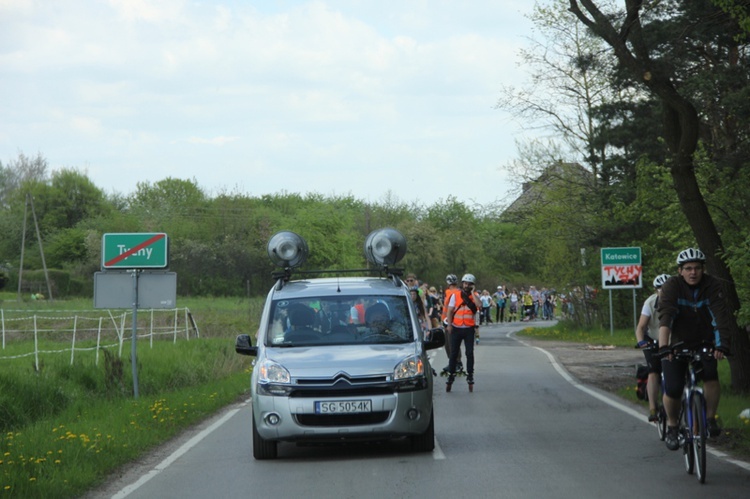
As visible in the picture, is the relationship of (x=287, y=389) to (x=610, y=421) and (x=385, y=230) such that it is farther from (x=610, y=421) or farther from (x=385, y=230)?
(x=610, y=421)

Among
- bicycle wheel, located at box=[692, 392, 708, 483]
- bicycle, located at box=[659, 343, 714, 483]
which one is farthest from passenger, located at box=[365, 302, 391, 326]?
bicycle wheel, located at box=[692, 392, 708, 483]

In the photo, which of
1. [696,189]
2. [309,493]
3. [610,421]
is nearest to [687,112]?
[696,189]

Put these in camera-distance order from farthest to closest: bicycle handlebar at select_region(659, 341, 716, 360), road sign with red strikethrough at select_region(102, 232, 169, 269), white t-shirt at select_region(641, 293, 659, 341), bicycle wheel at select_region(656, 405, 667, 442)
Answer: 1. road sign with red strikethrough at select_region(102, 232, 169, 269)
2. white t-shirt at select_region(641, 293, 659, 341)
3. bicycle wheel at select_region(656, 405, 667, 442)
4. bicycle handlebar at select_region(659, 341, 716, 360)

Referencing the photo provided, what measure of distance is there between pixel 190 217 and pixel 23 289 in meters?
19.0

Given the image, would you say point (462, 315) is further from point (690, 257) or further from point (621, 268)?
point (621, 268)

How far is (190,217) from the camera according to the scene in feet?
322

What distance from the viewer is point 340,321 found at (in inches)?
456

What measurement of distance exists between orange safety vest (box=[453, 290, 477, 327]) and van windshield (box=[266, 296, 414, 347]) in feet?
22.1

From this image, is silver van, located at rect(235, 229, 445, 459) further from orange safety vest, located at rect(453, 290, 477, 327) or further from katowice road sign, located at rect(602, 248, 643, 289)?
katowice road sign, located at rect(602, 248, 643, 289)

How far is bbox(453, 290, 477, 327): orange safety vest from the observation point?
18453 millimetres

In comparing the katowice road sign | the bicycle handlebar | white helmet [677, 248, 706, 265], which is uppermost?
the katowice road sign

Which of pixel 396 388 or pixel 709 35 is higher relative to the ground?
pixel 709 35

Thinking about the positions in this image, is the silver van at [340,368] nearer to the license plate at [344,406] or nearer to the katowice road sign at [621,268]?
the license plate at [344,406]

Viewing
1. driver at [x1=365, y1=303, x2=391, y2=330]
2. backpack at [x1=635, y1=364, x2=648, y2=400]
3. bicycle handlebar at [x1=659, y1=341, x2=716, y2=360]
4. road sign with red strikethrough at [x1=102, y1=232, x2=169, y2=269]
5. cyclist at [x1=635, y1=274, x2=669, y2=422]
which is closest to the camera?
bicycle handlebar at [x1=659, y1=341, x2=716, y2=360]
